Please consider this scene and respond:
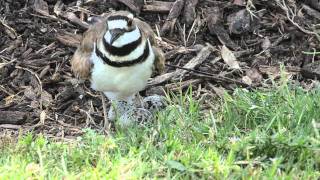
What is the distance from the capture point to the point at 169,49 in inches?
250

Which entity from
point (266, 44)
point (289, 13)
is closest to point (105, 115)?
point (266, 44)

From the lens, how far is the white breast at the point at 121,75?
5.27m

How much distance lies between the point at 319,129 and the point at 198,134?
2.35ft

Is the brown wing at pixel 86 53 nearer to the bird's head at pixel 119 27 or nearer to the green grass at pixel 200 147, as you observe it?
the bird's head at pixel 119 27

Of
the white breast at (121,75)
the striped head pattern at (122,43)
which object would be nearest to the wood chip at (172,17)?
the white breast at (121,75)

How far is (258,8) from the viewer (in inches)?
263

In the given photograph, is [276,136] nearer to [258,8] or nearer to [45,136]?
[45,136]

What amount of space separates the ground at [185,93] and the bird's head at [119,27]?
0.53 metres

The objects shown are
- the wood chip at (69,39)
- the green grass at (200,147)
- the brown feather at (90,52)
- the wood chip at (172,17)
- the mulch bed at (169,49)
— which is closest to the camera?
the green grass at (200,147)

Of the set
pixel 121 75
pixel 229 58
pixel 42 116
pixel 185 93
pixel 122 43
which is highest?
pixel 122 43

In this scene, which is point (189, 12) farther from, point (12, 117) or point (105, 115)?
point (12, 117)

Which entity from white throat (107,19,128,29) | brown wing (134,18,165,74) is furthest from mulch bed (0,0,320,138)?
white throat (107,19,128,29)

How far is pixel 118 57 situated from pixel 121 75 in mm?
150

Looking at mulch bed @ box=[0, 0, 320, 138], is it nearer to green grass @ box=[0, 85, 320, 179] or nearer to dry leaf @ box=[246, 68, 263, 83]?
dry leaf @ box=[246, 68, 263, 83]
